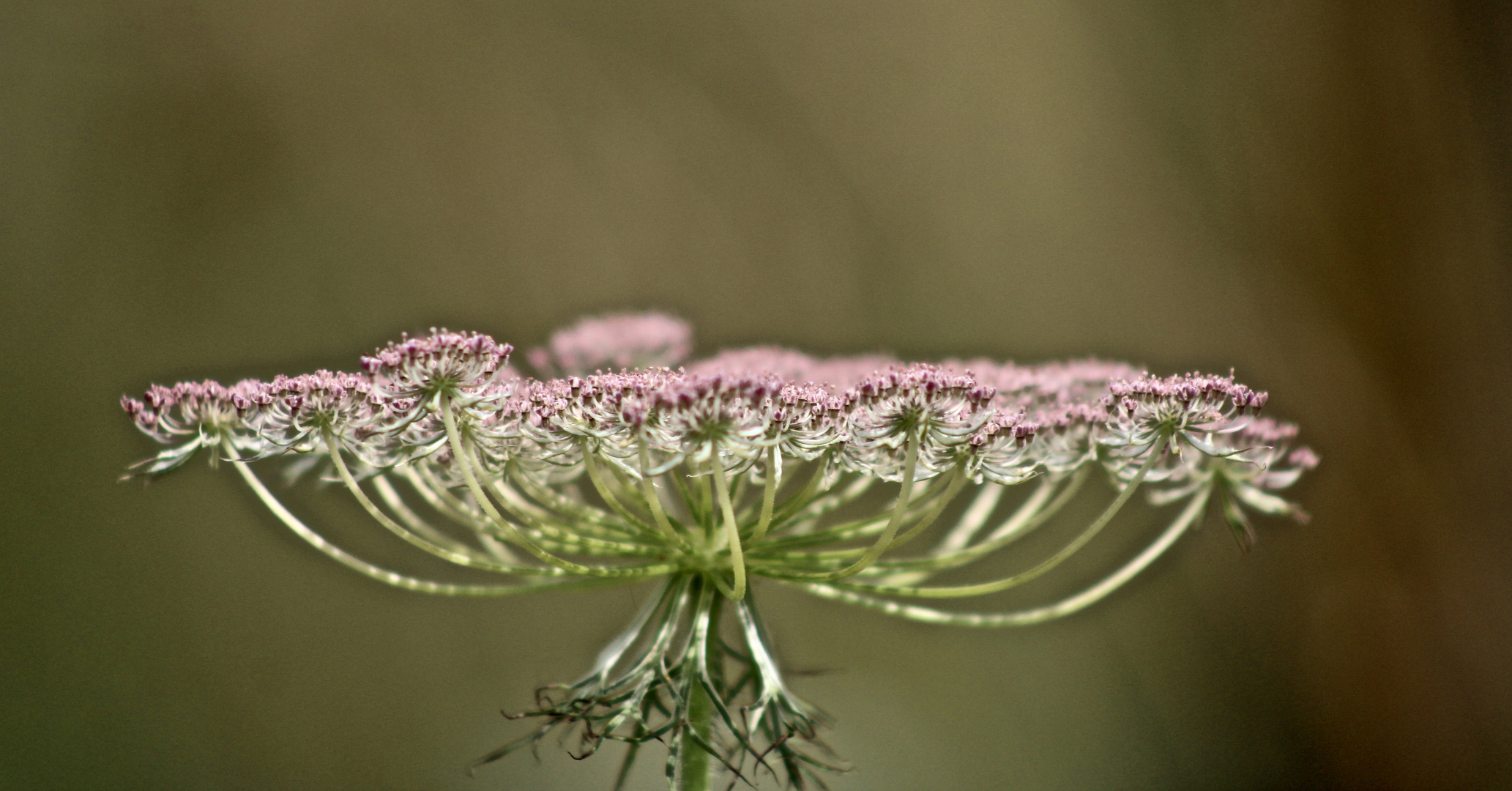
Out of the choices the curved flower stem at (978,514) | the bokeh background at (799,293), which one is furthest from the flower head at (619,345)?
the bokeh background at (799,293)

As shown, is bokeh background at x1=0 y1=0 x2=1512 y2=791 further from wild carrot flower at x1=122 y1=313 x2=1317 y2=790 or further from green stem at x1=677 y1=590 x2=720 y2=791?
green stem at x1=677 y1=590 x2=720 y2=791

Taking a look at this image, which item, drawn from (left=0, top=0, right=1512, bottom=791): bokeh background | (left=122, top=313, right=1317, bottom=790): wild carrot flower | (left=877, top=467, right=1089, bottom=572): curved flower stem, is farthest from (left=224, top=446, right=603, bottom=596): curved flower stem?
(left=0, top=0, right=1512, bottom=791): bokeh background

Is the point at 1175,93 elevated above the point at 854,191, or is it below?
above

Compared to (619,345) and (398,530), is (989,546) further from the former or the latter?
(619,345)

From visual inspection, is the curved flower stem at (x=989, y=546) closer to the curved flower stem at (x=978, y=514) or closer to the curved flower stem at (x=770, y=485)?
the curved flower stem at (x=978, y=514)

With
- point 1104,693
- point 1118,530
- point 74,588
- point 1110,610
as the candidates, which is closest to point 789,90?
point 1118,530

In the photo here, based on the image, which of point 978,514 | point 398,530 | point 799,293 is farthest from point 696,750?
point 799,293

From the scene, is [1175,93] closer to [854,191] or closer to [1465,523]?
[854,191]
